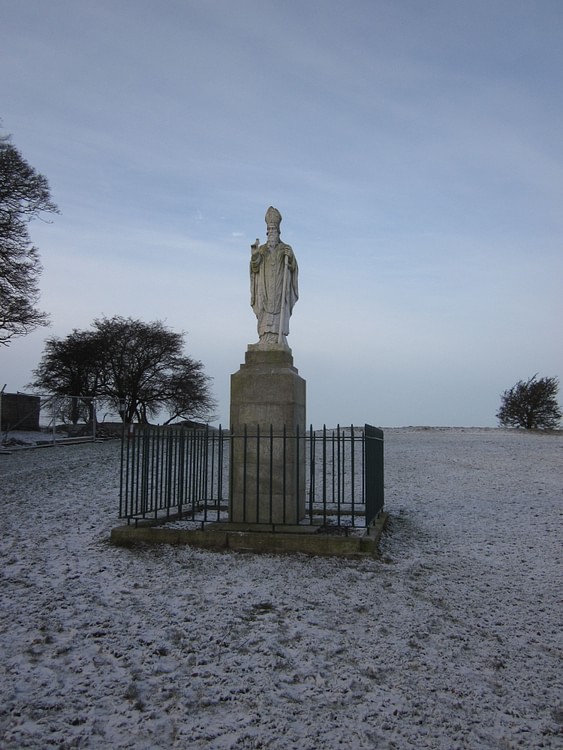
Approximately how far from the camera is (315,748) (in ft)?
10.4

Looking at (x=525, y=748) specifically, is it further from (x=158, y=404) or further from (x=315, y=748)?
(x=158, y=404)

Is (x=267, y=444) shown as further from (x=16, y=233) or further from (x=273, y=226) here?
(x=16, y=233)

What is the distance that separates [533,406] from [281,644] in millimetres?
33322

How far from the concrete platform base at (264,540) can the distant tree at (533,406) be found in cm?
2979

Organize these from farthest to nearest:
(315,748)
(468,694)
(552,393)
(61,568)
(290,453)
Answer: (552,393), (290,453), (61,568), (468,694), (315,748)

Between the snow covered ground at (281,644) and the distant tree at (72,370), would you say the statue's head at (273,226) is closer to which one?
the snow covered ground at (281,644)

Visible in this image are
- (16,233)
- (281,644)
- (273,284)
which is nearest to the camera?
(281,644)

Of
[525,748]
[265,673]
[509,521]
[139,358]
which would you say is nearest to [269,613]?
[265,673]

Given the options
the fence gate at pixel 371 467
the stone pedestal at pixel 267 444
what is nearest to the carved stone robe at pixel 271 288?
the stone pedestal at pixel 267 444

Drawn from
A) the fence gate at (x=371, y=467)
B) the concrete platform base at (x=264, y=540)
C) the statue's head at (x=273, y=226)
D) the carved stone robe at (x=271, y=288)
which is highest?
the statue's head at (x=273, y=226)

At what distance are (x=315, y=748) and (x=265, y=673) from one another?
0.82 metres

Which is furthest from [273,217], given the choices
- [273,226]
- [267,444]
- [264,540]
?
[264,540]

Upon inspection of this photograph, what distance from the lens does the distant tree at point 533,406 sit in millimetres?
33406

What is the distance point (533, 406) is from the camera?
112 ft
